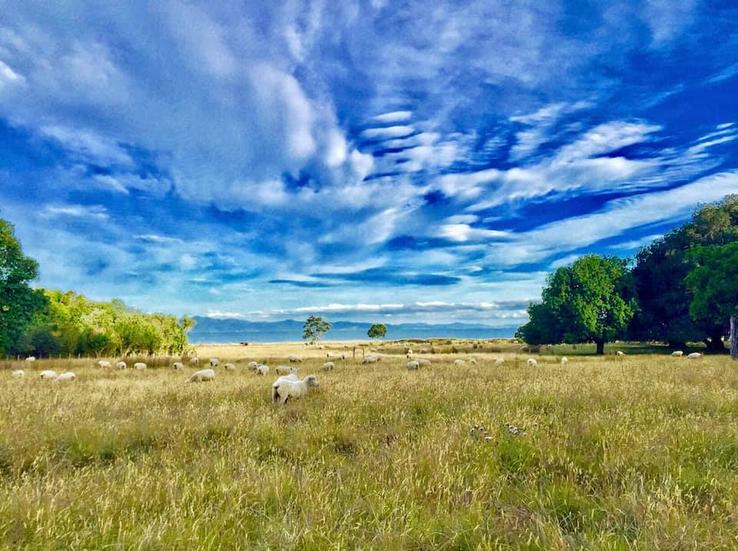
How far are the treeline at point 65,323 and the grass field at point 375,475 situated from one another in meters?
22.7

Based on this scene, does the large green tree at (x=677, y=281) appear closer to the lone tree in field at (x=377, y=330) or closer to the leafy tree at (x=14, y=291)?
the leafy tree at (x=14, y=291)

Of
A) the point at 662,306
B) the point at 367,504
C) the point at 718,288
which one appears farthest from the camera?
the point at 662,306

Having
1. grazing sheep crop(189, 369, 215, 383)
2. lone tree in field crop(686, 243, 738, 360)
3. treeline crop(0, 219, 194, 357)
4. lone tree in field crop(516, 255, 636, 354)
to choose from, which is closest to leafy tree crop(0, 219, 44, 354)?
treeline crop(0, 219, 194, 357)

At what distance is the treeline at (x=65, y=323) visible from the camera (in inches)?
1026

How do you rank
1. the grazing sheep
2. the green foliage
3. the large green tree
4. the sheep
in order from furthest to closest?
1. the large green tree
2. the green foliage
3. the grazing sheep
4. the sheep

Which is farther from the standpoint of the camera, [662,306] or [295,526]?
[662,306]

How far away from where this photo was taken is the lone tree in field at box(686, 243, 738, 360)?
2836cm

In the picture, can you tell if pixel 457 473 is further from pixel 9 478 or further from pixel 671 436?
pixel 9 478

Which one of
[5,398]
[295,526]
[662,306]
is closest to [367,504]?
[295,526]

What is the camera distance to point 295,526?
3.44 m

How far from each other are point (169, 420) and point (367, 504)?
16.7 feet

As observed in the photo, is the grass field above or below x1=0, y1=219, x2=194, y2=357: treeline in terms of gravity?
below

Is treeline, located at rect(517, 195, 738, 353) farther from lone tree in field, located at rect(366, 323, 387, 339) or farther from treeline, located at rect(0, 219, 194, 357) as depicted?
lone tree in field, located at rect(366, 323, 387, 339)

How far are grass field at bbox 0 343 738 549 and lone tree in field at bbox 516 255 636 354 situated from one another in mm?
33117
